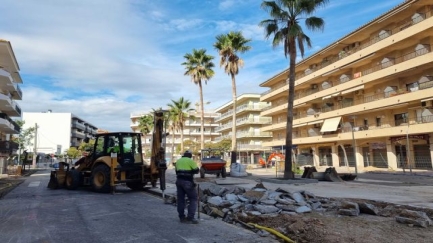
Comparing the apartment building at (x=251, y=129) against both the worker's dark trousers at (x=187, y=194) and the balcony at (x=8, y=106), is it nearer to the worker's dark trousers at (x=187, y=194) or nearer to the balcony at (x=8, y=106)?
the balcony at (x=8, y=106)

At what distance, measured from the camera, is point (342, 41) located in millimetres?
39969

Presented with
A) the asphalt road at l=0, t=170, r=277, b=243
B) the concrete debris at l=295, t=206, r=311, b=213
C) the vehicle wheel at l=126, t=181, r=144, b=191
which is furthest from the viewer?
the vehicle wheel at l=126, t=181, r=144, b=191

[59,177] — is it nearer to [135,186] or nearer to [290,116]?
[135,186]

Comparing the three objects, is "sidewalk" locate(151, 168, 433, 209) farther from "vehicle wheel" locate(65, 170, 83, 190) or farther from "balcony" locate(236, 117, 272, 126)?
"balcony" locate(236, 117, 272, 126)

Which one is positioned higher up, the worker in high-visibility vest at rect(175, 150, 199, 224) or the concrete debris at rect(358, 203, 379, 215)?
the worker in high-visibility vest at rect(175, 150, 199, 224)

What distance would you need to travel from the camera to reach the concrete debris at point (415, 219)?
7.02 m

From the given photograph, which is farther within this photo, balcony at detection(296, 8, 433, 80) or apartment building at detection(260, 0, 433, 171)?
balcony at detection(296, 8, 433, 80)

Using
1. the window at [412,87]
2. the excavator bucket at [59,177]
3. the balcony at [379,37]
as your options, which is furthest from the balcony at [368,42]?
the excavator bucket at [59,177]

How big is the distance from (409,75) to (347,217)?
29316 millimetres

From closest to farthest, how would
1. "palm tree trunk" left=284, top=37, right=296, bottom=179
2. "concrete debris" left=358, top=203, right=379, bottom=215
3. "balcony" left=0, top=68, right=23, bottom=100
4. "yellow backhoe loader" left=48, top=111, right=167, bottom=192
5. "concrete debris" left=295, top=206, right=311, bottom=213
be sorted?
1. "concrete debris" left=358, top=203, right=379, bottom=215
2. "concrete debris" left=295, top=206, right=311, bottom=213
3. "yellow backhoe loader" left=48, top=111, right=167, bottom=192
4. "palm tree trunk" left=284, top=37, right=296, bottom=179
5. "balcony" left=0, top=68, right=23, bottom=100

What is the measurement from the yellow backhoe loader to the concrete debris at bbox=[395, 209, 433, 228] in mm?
8888

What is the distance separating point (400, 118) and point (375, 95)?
381 cm

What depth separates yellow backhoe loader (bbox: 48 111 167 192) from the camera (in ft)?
46.9

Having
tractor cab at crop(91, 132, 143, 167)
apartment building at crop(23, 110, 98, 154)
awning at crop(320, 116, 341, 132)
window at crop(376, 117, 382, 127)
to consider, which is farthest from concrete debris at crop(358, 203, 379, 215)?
apartment building at crop(23, 110, 98, 154)
